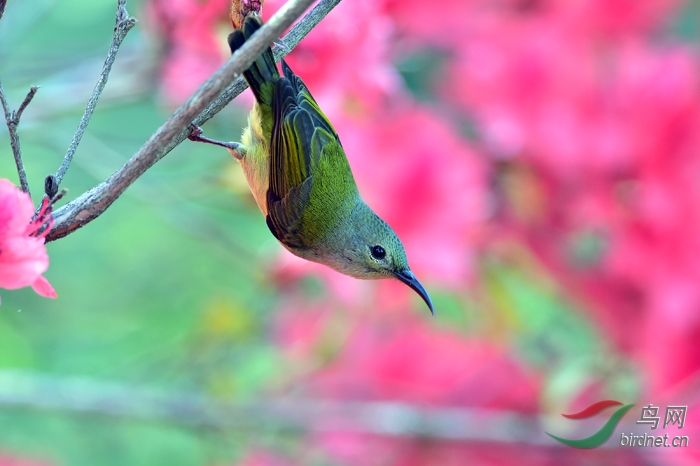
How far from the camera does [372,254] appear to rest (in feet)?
5.88

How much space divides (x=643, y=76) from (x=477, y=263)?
73cm

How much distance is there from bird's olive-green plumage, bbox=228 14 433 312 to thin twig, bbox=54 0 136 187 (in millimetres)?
768

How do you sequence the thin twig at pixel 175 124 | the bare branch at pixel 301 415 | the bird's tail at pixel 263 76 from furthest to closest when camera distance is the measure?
the bare branch at pixel 301 415, the bird's tail at pixel 263 76, the thin twig at pixel 175 124

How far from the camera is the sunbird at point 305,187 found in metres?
1.76

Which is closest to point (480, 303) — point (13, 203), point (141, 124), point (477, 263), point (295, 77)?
point (477, 263)

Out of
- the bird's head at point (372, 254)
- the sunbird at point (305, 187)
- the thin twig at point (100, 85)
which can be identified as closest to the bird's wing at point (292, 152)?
the sunbird at point (305, 187)

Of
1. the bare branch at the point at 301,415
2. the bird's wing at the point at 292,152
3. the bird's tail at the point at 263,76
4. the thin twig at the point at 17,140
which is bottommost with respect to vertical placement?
the thin twig at the point at 17,140

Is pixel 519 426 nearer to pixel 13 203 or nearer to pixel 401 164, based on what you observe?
pixel 401 164

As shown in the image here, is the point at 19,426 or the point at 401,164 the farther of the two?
the point at 19,426

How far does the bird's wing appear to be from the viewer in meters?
1.76

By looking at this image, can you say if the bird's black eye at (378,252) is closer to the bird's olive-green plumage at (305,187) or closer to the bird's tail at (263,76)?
the bird's olive-green plumage at (305,187)

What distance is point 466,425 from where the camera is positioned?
6.63ft

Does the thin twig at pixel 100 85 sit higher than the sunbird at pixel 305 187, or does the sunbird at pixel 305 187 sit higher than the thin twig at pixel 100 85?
the sunbird at pixel 305 187

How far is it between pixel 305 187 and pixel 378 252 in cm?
25
